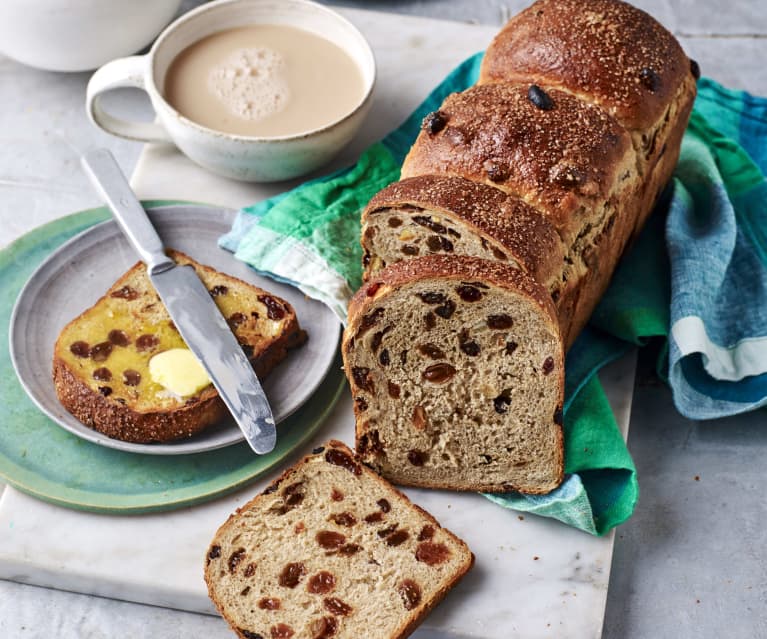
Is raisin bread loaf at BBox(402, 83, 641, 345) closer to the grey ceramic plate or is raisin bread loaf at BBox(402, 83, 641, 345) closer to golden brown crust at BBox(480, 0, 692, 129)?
golden brown crust at BBox(480, 0, 692, 129)

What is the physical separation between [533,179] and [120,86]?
1.38 metres

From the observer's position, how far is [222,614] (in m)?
2.09

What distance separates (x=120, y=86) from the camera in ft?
9.83

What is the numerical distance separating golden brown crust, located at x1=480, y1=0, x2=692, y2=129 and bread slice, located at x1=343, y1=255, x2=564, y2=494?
0.71 metres

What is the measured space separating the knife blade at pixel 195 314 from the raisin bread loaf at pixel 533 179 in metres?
0.26

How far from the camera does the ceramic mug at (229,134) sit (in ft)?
9.27

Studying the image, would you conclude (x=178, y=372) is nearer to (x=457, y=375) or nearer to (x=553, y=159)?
(x=457, y=375)

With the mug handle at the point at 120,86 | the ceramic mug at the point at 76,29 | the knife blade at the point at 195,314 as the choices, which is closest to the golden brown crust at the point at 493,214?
the knife blade at the point at 195,314

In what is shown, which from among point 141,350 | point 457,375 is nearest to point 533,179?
point 457,375

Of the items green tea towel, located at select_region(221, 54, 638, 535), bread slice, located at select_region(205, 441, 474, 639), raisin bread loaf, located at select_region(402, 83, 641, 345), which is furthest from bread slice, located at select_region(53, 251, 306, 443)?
raisin bread loaf, located at select_region(402, 83, 641, 345)

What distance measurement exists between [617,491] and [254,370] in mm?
946

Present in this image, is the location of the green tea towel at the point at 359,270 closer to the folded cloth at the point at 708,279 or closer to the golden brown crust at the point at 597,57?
the folded cloth at the point at 708,279

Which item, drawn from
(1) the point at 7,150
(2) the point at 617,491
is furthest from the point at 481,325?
(1) the point at 7,150

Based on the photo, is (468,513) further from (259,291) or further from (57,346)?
(57,346)
